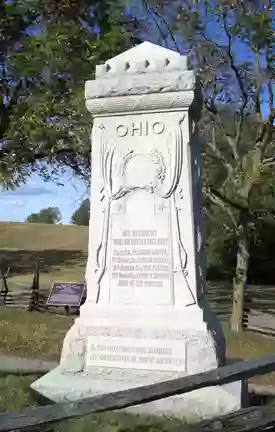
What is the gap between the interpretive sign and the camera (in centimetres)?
1612

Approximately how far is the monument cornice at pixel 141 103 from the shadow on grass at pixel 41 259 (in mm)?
30015

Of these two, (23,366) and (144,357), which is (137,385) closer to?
(144,357)

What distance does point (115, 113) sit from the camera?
6812 mm

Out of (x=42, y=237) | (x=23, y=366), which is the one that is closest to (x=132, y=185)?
(x=23, y=366)

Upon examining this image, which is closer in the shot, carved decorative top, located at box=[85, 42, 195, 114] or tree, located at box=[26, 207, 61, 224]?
carved decorative top, located at box=[85, 42, 195, 114]

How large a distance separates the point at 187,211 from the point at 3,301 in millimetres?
14329

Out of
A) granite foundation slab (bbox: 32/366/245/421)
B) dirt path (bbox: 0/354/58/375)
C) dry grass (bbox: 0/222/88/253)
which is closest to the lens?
granite foundation slab (bbox: 32/366/245/421)

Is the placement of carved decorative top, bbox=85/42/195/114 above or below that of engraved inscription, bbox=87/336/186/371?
above

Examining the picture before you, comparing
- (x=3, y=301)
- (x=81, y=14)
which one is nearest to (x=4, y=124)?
(x=81, y=14)

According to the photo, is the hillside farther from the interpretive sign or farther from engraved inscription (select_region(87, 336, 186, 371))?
engraved inscription (select_region(87, 336, 186, 371))

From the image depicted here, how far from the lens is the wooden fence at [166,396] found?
11.5ft

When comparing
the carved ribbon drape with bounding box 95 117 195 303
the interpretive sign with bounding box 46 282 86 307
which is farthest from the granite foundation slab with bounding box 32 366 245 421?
the interpretive sign with bounding box 46 282 86 307

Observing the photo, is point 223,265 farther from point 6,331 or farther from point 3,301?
point 6,331

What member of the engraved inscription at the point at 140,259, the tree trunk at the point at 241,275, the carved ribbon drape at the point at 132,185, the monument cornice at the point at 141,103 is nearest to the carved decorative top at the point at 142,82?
the monument cornice at the point at 141,103
